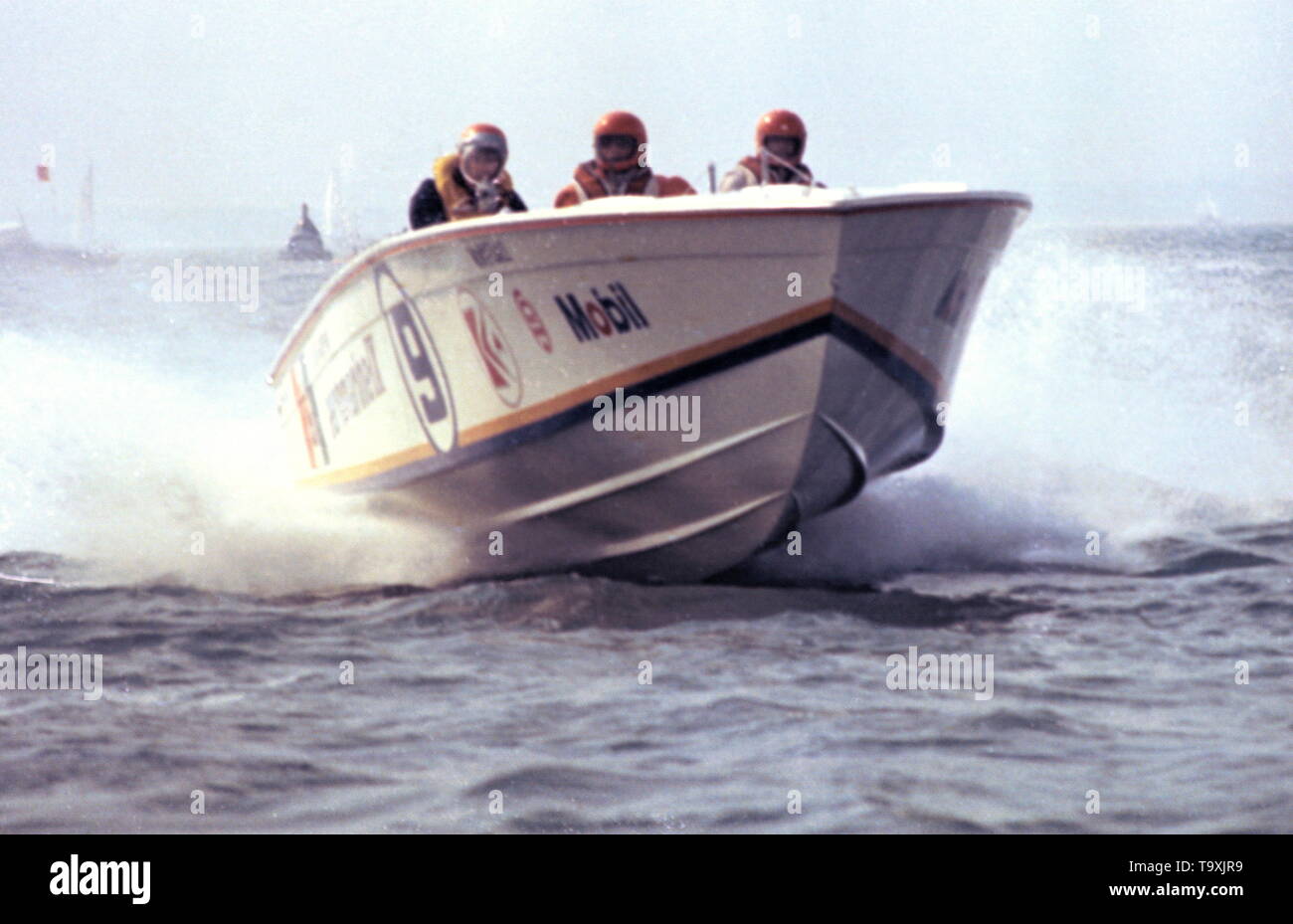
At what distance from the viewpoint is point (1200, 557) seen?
26.1 ft

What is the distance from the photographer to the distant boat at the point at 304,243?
48.8 meters

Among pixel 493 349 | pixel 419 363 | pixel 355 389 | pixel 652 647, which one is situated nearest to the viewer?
pixel 652 647

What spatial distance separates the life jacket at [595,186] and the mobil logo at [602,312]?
1142 mm

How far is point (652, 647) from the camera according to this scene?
6.31 meters

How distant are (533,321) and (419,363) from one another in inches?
32.7

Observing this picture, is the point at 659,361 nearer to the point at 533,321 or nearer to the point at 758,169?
the point at 533,321

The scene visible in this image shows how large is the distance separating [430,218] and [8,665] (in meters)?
2.92

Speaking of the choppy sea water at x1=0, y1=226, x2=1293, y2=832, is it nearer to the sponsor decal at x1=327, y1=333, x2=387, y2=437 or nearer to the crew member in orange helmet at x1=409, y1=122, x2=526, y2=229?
the sponsor decal at x1=327, y1=333, x2=387, y2=437

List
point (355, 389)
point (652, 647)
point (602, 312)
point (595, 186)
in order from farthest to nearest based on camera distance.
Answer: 1. point (355, 389)
2. point (595, 186)
3. point (602, 312)
4. point (652, 647)

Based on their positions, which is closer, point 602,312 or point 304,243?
point 602,312

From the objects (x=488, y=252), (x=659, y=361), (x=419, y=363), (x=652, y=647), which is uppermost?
(x=488, y=252)

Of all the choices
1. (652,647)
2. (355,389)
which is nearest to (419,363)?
(355,389)

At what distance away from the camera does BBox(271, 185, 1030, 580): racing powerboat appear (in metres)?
6.39

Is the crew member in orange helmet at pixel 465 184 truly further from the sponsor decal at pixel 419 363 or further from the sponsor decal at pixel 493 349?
the sponsor decal at pixel 493 349
